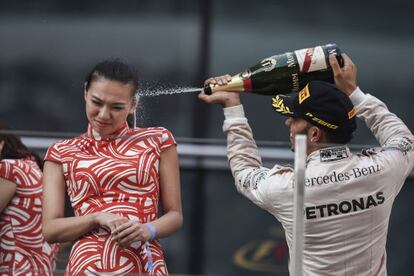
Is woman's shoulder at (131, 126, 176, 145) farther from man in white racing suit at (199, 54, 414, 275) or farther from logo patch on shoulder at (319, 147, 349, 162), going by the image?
logo patch on shoulder at (319, 147, 349, 162)

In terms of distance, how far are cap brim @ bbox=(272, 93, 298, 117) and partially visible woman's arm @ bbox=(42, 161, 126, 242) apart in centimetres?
56

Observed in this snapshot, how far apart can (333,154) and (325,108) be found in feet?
0.43

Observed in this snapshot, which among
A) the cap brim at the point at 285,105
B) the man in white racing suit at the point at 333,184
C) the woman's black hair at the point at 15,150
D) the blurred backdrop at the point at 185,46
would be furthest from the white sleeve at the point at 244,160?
the blurred backdrop at the point at 185,46

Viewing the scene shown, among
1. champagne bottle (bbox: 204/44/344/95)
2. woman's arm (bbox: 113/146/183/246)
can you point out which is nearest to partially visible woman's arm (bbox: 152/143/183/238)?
woman's arm (bbox: 113/146/183/246)

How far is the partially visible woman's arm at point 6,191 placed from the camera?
381 centimetres

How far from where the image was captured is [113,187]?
11.5 feet

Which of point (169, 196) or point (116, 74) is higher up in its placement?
point (116, 74)

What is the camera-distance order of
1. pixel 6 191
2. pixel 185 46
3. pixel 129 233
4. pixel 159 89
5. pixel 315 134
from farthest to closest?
pixel 185 46 → pixel 159 89 → pixel 6 191 → pixel 315 134 → pixel 129 233

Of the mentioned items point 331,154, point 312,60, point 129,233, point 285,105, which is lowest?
point 129,233

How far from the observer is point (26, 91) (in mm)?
4754

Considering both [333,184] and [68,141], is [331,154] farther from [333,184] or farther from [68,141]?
[68,141]

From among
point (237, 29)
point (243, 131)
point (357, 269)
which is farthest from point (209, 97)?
point (237, 29)

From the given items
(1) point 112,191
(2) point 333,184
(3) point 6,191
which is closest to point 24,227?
(3) point 6,191

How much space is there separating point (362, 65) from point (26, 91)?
1.27 metres
